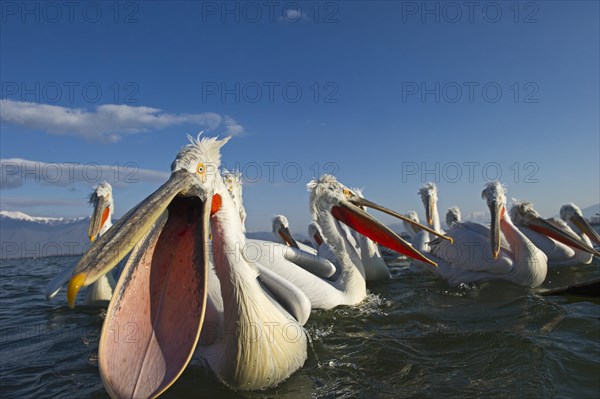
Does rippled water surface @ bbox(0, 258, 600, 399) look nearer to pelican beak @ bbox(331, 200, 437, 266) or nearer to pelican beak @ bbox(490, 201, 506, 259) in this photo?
pelican beak @ bbox(490, 201, 506, 259)

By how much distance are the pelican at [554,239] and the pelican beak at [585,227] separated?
1.25m

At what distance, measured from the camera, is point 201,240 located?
233 centimetres

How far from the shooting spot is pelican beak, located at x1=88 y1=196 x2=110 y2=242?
21.9 ft

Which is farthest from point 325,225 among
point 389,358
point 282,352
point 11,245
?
point 11,245

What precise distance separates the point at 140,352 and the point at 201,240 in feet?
2.25

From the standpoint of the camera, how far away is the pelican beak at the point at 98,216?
21.9ft

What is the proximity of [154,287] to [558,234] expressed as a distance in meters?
6.99

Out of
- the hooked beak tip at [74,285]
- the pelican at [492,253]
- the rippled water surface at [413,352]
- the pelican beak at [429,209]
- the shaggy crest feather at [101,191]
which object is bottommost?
the rippled water surface at [413,352]

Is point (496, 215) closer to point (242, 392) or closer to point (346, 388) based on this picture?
point (346, 388)

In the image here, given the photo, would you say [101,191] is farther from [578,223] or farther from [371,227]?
[578,223]

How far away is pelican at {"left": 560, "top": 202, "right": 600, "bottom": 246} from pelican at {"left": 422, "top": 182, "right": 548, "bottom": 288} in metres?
3.41

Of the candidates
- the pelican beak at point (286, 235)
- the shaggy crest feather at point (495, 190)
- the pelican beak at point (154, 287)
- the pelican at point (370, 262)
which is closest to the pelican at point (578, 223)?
the shaggy crest feather at point (495, 190)

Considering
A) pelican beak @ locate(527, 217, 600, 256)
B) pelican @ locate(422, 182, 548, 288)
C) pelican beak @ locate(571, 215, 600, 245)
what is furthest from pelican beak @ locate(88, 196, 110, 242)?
pelican beak @ locate(571, 215, 600, 245)

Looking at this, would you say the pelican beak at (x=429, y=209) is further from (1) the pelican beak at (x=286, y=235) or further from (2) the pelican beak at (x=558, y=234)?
(1) the pelican beak at (x=286, y=235)
